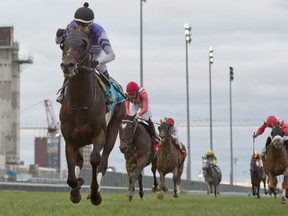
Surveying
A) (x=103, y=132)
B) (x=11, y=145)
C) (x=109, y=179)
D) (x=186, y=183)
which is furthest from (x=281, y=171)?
(x=11, y=145)

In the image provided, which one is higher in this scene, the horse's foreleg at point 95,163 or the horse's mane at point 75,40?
the horse's mane at point 75,40

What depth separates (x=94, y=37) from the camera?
572 inches

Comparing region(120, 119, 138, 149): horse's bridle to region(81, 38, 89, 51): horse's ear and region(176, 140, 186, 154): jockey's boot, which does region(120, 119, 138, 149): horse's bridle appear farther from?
region(81, 38, 89, 51): horse's ear

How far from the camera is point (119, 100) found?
612 inches

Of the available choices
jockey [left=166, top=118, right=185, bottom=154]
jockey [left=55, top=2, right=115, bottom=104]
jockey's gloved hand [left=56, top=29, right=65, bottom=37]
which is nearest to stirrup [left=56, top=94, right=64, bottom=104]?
jockey [left=55, top=2, right=115, bottom=104]

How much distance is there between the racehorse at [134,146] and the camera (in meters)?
21.6

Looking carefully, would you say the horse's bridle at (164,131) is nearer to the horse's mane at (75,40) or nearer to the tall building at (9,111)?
the horse's mane at (75,40)

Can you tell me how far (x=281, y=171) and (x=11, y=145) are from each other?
5518 inches

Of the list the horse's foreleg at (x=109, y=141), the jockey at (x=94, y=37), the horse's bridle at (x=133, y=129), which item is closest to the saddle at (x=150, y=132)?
the horse's bridle at (x=133, y=129)

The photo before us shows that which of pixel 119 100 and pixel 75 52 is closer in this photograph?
pixel 75 52

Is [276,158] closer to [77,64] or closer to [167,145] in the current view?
[167,145]

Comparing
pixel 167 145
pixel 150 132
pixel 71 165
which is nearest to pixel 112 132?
pixel 71 165

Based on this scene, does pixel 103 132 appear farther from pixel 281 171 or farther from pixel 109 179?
pixel 109 179

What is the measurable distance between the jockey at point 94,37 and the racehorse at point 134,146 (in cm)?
687
